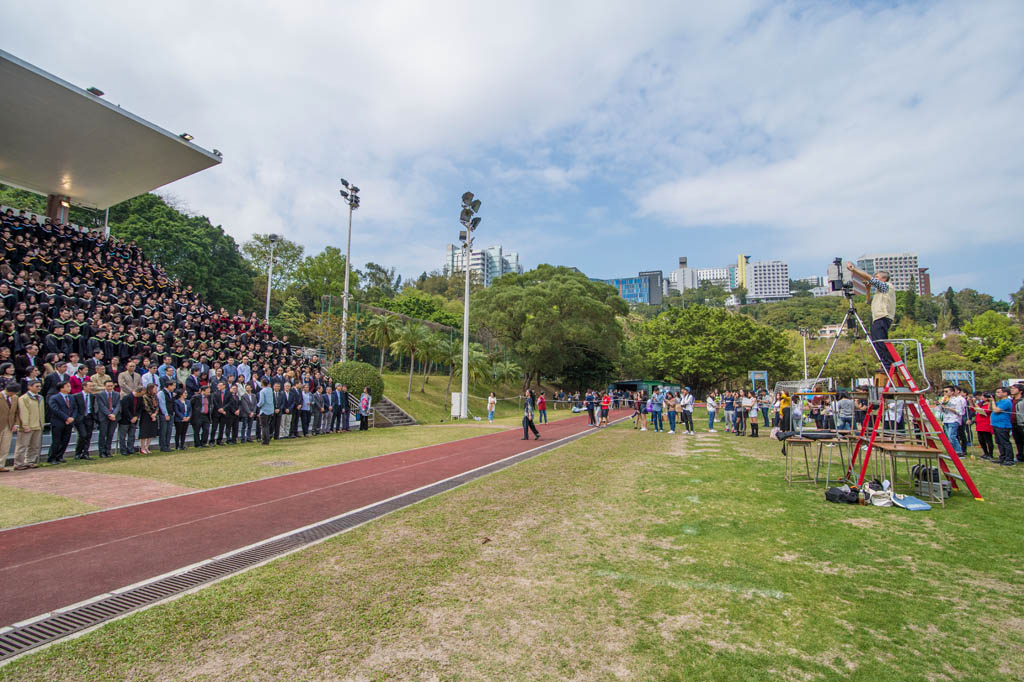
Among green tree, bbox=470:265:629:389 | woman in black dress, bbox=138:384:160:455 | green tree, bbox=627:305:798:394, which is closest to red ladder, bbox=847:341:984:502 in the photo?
woman in black dress, bbox=138:384:160:455

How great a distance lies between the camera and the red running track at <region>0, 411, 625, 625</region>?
455 centimetres

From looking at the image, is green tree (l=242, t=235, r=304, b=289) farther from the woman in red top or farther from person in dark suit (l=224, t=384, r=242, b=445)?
the woman in red top

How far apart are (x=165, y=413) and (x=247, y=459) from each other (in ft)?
10.0

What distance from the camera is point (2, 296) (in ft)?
47.1

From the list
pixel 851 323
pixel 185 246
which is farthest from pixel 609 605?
pixel 185 246

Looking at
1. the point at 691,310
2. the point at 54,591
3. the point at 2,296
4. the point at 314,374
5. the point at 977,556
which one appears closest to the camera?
the point at 54,591

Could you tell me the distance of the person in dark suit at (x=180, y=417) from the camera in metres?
13.8

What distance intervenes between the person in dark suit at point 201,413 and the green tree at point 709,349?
158 feet

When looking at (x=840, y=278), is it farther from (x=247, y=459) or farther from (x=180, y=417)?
(x=180, y=417)

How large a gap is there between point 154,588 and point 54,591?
2.81 ft

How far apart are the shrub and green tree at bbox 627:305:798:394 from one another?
131ft

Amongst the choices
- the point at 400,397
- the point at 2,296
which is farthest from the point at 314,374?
the point at 2,296

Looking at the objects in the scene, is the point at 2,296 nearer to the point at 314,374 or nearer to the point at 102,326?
the point at 102,326

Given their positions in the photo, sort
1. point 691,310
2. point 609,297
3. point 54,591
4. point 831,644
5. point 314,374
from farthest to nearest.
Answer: point 691,310, point 609,297, point 314,374, point 54,591, point 831,644
